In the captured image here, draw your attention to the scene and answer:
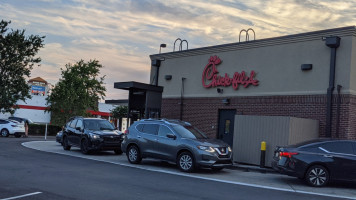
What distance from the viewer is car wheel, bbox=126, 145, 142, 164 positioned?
1540 cm

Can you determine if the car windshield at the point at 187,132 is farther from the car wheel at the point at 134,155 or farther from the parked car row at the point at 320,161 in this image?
the parked car row at the point at 320,161

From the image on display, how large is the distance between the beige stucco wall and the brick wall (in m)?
0.30

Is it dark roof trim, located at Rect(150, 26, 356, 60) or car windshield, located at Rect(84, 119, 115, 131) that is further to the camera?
car windshield, located at Rect(84, 119, 115, 131)

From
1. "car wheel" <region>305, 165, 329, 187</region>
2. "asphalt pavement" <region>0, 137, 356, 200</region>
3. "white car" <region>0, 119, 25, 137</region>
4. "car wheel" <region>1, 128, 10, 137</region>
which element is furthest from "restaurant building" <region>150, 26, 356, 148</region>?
"car wheel" <region>1, 128, 10, 137</region>

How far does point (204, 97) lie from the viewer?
2144cm

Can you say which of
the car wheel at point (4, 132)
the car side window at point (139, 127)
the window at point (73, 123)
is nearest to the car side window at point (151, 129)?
the car side window at point (139, 127)

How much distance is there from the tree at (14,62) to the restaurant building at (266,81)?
1647 cm

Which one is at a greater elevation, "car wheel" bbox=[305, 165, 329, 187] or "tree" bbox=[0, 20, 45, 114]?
"tree" bbox=[0, 20, 45, 114]

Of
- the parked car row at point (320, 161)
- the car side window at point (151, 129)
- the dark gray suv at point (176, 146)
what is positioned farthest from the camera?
the car side window at point (151, 129)

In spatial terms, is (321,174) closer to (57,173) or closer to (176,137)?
(176,137)

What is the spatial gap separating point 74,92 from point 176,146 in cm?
3287

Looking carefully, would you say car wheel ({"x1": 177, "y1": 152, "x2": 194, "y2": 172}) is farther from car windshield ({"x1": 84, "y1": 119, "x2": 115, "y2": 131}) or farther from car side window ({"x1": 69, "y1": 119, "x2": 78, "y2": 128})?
car side window ({"x1": 69, "y1": 119, "x2": 78, "y2": 128})

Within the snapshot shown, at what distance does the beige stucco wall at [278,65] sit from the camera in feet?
53.7

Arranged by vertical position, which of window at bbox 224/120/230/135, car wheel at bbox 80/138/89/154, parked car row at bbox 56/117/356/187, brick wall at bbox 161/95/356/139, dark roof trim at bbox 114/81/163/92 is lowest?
car wheel at bbox 80/138/89/154
